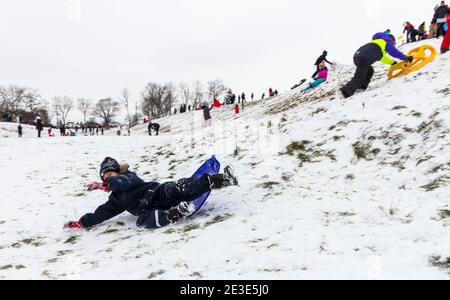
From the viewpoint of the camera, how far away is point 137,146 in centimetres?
1465

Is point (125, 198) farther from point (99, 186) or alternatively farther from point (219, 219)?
point (219, 219)

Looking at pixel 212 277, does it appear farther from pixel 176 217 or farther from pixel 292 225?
pixel 176 217

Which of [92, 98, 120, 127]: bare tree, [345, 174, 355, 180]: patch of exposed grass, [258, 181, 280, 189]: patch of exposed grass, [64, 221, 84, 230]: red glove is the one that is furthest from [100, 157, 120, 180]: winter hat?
[92, 98, 120, 127]: bare tree

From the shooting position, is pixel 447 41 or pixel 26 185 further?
pixel 447 41

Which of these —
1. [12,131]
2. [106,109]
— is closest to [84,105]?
[106,109]

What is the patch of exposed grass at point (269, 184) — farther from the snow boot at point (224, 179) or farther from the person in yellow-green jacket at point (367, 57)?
the person in yellow-green jacket at point (367, 57)

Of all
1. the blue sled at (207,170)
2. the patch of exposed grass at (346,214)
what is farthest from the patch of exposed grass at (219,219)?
the patch of exposed grass at (346,214)

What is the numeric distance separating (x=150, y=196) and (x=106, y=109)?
10211cm

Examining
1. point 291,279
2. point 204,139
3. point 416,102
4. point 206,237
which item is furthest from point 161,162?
point 291,279

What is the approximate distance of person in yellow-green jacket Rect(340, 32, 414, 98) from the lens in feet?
26.8

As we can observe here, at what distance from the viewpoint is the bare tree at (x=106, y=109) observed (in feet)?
325

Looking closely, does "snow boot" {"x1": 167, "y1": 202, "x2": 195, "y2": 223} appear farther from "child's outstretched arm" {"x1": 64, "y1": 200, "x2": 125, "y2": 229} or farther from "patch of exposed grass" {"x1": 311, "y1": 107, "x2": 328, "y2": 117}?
"patch of exposed grass" {"x1": 311, "y1": 107, "x2": 328, "y2": 117}
